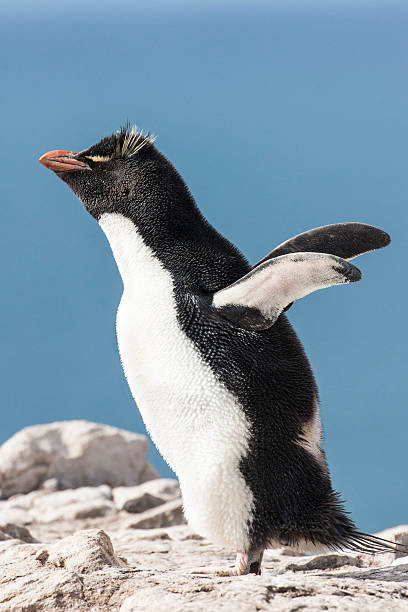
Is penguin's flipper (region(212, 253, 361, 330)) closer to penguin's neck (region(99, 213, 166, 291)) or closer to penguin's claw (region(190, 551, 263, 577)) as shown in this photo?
penguin's neck (region(99, 213, 166, 291))

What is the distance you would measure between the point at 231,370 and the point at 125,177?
794 mm

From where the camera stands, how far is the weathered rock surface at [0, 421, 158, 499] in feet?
20.2

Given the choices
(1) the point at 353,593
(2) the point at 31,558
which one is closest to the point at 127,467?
(2) the point at 31,558

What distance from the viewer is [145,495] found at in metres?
5.23

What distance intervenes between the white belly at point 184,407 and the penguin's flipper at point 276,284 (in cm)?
19

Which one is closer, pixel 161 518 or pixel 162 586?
pixel 162 586

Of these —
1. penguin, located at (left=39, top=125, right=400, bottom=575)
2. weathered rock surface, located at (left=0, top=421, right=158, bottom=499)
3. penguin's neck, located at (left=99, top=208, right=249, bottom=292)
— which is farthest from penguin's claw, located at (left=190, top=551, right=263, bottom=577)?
weathered rock surface, located at (left=0, top=421, right=158, bottom=499)

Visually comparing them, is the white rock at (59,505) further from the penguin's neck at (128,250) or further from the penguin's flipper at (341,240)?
the penguin's flipper at (341,240)

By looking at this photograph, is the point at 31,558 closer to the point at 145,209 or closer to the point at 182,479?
the point at 182,479

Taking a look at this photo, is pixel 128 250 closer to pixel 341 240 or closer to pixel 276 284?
pixel 276 284

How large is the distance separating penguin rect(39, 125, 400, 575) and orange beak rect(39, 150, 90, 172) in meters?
0.20

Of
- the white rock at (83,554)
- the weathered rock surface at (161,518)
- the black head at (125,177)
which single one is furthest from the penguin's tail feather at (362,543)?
the weathered rock surface at (161,518)

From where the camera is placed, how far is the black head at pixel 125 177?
2.73 m

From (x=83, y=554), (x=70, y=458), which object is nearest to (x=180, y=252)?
(x=83, y=554)
